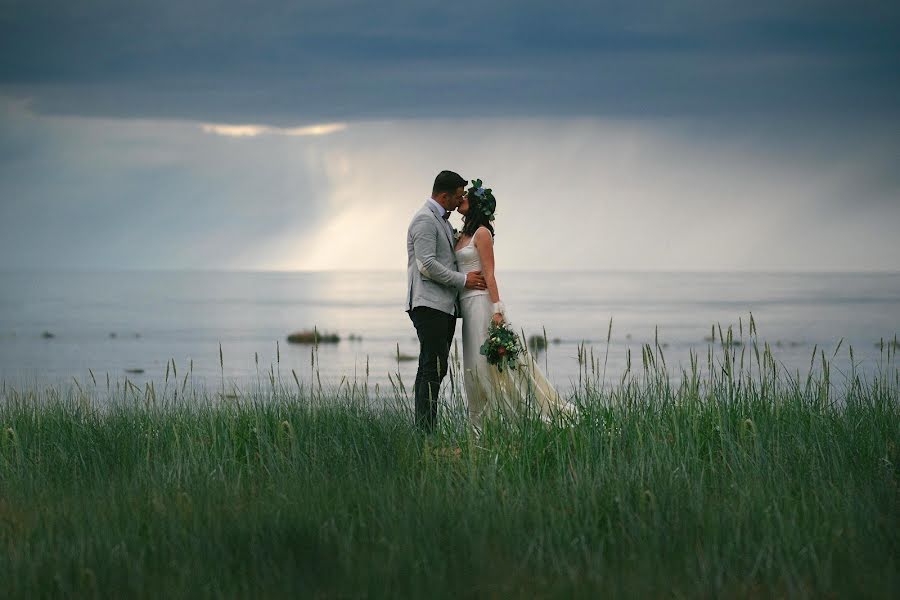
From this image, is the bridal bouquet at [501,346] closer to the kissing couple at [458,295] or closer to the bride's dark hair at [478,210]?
the kissing couple at [458,295]

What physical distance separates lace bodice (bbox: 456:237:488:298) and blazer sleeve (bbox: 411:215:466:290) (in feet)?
1.06

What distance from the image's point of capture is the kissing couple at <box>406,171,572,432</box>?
8820 millimetres

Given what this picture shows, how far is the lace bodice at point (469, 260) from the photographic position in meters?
9.09

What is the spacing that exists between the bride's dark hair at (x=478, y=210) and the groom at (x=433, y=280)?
123 millimetres

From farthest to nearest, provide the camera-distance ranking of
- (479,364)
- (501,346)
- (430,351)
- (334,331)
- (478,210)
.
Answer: (334,331) → (479,364) → (478,210) → (501,346) → (430,351)

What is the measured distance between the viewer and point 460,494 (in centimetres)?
590

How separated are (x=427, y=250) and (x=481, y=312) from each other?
856 millimetres

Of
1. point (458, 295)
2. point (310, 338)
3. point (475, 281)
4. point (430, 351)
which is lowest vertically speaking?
point (310, 338)

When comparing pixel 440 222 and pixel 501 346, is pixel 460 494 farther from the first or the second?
pixel 440 222

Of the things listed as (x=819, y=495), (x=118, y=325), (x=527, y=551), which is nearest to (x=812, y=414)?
(x=819, y=495)

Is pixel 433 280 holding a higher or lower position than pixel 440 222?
lower

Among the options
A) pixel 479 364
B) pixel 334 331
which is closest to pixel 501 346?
pixel 479 364

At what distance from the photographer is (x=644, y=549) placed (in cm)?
500

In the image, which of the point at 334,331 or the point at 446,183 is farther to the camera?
the point at 334,331
